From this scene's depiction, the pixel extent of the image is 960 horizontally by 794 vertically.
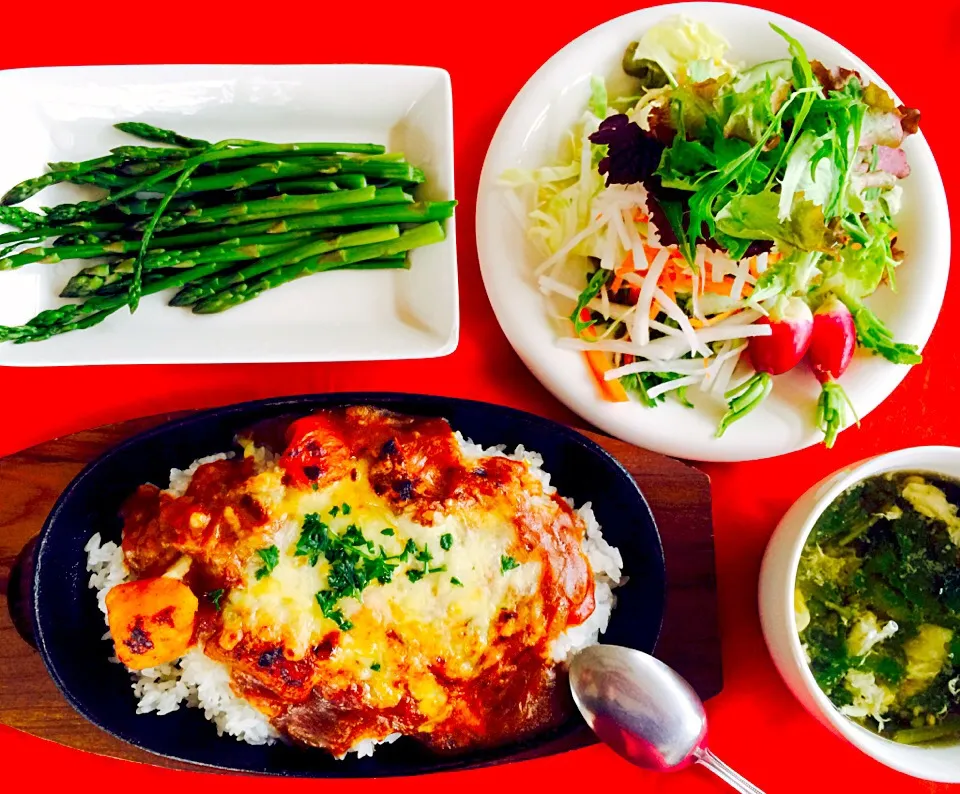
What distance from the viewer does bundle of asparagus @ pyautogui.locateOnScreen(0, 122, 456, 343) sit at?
2.01 metres

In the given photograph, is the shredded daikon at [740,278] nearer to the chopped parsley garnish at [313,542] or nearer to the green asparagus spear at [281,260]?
the green asparagus spear at [281,260]

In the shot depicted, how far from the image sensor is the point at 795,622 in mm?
1818

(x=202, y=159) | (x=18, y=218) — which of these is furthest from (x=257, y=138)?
(x=18, y=218)

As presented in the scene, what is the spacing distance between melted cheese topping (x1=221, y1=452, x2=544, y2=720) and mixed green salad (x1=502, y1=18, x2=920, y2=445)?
0.51 meters

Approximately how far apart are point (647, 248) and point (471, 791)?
140 cm

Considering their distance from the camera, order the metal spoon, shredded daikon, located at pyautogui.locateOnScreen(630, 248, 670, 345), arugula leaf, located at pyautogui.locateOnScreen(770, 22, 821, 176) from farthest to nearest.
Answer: shredded daikon, located at pyautogui.locateOnScreen(630, 248, 670, 345)
the metal spoon
arugula leaf, located at pyautogui.locateOnScreen(770, 22, 821, 176)

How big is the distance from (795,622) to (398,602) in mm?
853

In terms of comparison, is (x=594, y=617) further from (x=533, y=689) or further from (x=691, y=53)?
(x=691, y=53)

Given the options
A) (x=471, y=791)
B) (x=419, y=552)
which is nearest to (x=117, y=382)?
(x=419, y=552)

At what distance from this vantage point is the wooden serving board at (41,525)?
1.91 m

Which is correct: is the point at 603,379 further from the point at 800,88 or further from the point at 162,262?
the point at 162,262

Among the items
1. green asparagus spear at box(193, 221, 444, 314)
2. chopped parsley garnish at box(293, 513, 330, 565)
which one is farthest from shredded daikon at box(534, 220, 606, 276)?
chopped parsley garnish at box(293, 513, 330, 565)

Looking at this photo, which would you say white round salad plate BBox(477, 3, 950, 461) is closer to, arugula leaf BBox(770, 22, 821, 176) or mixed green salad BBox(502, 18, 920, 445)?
mixed green salad BBox(502, 18, 920, 445)

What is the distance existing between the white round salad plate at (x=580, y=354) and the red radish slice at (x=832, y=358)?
0.12 feet
